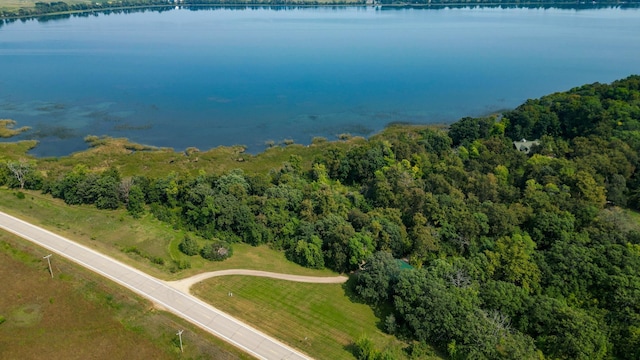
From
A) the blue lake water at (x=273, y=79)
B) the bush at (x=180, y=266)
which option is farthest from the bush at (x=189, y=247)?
the blue lake water at (x=273, y=79)

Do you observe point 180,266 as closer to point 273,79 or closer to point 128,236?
point 128,236

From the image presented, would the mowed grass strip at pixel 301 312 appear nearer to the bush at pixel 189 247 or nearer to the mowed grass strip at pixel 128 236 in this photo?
the mowed grass strip at pixel 128 236

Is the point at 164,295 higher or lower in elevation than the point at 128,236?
lower

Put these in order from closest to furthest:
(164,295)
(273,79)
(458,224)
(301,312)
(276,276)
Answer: (301,312)
(164,295)
(276,276)
(458,224)
(273,79)

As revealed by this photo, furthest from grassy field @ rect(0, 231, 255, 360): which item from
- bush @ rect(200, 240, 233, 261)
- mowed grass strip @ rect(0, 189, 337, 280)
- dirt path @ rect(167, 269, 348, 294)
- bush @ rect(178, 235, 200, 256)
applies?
bush @ rect(200, 240, 233, 261)

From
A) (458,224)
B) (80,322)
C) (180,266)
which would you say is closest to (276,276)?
(180,266)

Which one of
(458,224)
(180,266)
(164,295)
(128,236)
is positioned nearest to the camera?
(164,295)
